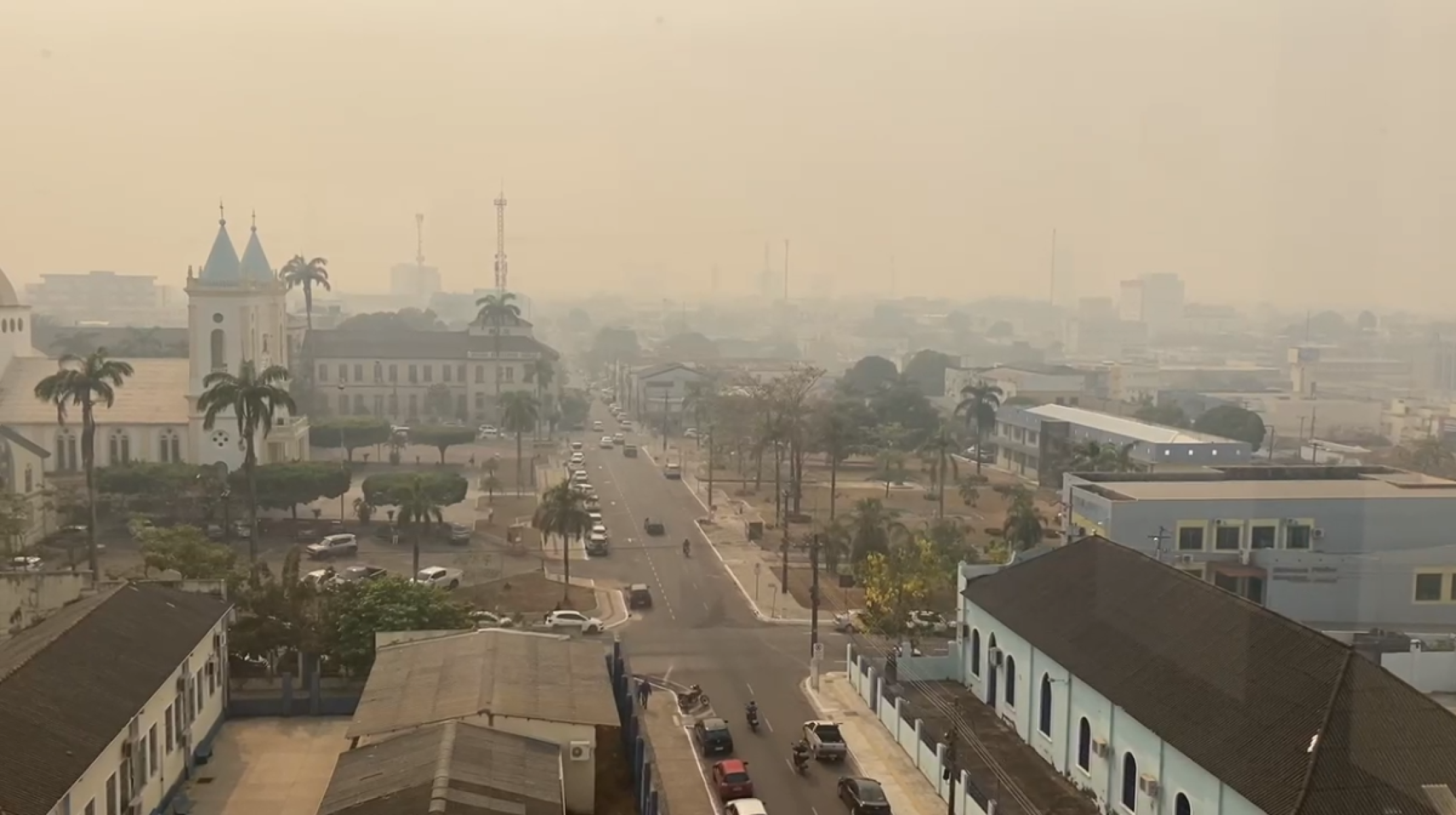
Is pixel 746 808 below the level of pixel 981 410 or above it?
below

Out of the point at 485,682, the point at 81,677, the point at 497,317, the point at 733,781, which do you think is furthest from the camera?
the point at 497,317

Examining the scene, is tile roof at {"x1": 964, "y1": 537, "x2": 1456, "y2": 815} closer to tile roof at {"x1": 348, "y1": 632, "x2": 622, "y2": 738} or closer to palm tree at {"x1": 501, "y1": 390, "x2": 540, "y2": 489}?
tile roof at {"x1": 348, "y1": 632, "x2": 622, "y2": 738}

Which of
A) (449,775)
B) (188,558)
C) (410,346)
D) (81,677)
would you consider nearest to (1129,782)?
(449,775)

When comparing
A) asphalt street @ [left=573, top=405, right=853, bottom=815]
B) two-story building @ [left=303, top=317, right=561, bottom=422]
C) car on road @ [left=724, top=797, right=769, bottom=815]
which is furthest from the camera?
two-story building @ [left=303, top=317, right=561, bottom=422]

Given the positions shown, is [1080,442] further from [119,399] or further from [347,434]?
[119,399]

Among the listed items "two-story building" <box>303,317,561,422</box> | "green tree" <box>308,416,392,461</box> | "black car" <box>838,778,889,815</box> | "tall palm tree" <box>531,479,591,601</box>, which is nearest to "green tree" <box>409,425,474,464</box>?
"green tree" <box>308,416,392,461</box>

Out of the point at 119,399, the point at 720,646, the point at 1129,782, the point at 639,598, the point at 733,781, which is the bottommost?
the point at 720,646

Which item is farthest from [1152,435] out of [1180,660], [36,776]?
[36,776]

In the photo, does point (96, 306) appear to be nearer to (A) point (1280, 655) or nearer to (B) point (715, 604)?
(B) point (715, 604)
